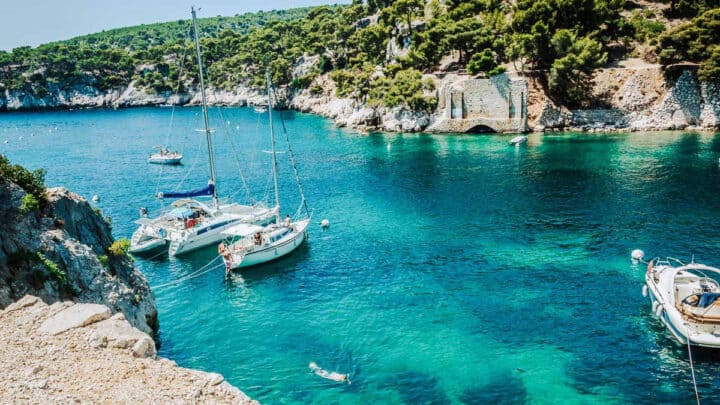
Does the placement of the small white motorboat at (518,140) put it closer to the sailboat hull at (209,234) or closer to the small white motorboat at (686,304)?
the sailboat hull at (209,234)

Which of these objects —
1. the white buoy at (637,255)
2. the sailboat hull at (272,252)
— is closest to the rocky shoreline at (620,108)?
the white buoy at (637,255)

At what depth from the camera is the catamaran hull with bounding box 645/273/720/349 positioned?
24.2 m

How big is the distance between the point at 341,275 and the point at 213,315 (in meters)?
8.78

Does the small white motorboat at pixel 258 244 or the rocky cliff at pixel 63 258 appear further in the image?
the small white motorboat at pixel 258 244

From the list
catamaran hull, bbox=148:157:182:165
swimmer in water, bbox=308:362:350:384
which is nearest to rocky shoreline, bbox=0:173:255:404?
swimmer in water, bbox=308:362:350:384

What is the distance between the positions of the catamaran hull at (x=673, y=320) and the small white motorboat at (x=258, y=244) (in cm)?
2356

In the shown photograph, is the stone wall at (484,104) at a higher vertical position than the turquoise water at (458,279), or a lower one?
higher

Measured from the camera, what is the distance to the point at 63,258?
2116 cm

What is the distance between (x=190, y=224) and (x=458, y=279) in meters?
21.4

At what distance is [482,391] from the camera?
22.6 metres

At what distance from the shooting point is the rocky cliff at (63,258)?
19.4 metres

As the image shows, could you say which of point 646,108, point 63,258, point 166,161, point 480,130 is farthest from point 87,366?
point 646,108

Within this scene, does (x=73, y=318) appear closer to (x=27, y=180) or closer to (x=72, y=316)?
(x=72, y=316)

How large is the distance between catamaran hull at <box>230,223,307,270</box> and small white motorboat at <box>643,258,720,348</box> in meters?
23.3
